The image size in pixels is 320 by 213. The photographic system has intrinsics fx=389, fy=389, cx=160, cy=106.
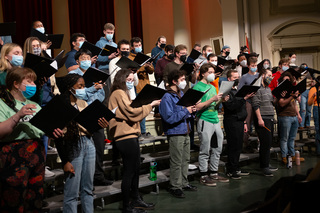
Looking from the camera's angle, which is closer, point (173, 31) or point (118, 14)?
point (118, 14)

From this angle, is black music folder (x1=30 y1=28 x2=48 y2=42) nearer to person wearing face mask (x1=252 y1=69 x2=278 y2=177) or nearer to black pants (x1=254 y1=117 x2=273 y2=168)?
person wearing face mask (x1=252 y1=69 x2=278 y2=177)

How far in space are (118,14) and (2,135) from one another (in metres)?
9.56

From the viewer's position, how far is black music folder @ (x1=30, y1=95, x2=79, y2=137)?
9.68 feet

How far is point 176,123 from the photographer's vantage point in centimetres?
486

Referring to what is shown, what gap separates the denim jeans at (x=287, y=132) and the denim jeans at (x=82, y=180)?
154 inches

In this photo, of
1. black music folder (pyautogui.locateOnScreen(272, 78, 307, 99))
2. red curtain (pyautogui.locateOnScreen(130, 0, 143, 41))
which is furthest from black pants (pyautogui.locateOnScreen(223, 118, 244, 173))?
red curtain (pyautogui.locateOnScreen(130, 0, 143, 41))

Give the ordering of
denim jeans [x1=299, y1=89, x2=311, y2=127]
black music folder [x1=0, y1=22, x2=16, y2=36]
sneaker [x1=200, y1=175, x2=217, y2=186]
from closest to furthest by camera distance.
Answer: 1. black music folder [x1=0, y1=22, x2=16, y2=36]
2. sneaker [x1=200, y1=175, x2=217, y2=186]
3. denim jeans [x1=299, y1=89, x2=311, y2=127]

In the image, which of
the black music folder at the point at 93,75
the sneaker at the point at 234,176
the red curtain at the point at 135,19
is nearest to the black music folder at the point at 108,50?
the black music folder at the point at 93,75

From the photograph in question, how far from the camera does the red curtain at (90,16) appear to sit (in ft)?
34.3

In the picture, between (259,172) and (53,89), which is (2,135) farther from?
(259,172)

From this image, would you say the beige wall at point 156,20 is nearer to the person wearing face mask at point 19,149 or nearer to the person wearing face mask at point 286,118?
the person wearing face mask at point 286,118

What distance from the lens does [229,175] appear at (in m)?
5.87

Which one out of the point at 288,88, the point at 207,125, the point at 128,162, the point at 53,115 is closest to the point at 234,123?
the point at 207,125

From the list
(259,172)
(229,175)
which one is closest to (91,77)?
(229,175)
